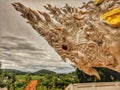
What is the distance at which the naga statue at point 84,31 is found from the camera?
5.93m

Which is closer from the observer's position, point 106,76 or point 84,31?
point 106,76

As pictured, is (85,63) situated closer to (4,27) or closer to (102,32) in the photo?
(102,32)

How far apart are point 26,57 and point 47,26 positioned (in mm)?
711

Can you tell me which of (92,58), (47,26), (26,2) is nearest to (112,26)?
(92,58)

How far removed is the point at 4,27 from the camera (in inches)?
240

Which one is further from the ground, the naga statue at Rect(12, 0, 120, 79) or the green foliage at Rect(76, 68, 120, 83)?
the naga statue at Rect(12, 0, 120, 79)

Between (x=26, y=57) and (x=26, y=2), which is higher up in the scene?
(x=26, y=2)

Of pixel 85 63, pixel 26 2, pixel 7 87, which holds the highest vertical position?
pixel 26 2

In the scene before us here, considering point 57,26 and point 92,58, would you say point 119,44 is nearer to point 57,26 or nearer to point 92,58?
point 92,58

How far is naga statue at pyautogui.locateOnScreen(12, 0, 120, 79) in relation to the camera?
5934mm

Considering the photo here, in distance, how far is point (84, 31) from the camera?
19.8 ft

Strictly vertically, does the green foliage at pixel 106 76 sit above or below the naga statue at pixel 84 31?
below

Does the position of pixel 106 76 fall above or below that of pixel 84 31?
below

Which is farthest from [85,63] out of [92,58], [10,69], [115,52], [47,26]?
[10,69]
